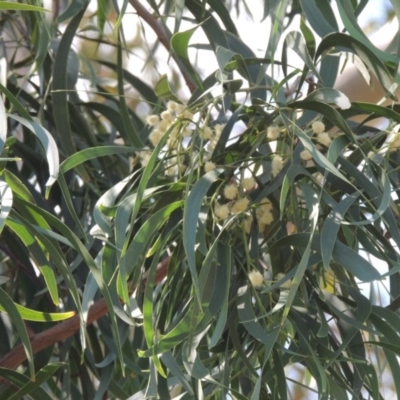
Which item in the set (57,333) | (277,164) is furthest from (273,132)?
(57,333)

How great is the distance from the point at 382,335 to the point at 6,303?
0.28 meters

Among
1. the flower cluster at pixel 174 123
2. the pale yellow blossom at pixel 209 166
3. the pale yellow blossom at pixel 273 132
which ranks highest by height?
the flower cluster at pixel 174 123

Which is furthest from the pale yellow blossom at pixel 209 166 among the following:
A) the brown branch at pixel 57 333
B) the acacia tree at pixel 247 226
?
the brown branch at pixel 57 333

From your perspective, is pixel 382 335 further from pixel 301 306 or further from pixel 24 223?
pixel 24 223

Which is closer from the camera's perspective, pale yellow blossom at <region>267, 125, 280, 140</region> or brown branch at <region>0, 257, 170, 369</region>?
pale yellow blossom at <region>267, 125, 280, 140</region>

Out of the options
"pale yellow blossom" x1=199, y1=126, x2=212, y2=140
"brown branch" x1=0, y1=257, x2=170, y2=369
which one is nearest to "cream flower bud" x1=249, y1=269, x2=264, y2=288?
"pale yellow blossom" x1=199, y1=126, x2=212, y2=140

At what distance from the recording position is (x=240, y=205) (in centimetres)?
64

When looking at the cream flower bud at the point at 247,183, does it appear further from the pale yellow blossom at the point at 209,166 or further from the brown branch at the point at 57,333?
the brown branch at the point at 57,333

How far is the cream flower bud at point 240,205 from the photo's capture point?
636 mm

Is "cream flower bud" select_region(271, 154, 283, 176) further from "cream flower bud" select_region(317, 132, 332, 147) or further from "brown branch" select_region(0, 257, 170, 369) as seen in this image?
"brown branch" select_region(0, 257, 170, 369)

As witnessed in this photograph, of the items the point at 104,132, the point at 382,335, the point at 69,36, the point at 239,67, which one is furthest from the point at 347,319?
the point at 104,132

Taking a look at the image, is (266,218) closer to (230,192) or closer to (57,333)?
(230,192)

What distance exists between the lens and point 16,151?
3.45ft

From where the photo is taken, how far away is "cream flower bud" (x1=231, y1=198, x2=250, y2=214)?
636mm
